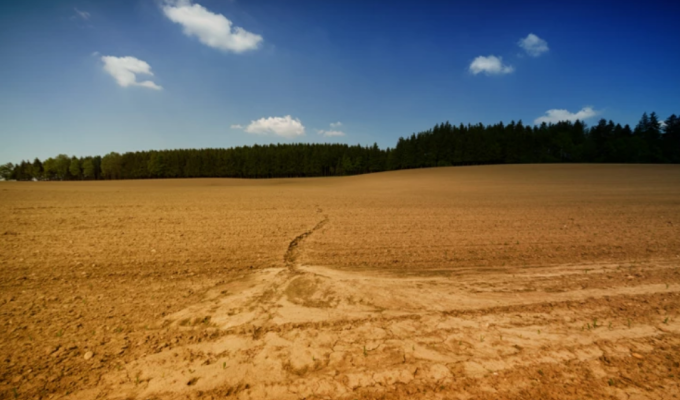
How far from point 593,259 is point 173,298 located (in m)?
10.5

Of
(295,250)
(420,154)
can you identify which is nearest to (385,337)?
(295,250)

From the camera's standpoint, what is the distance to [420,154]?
8231 centimetres

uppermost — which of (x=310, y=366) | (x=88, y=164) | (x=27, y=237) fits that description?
(x=88, y=164)

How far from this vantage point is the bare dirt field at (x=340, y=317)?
3391 mm

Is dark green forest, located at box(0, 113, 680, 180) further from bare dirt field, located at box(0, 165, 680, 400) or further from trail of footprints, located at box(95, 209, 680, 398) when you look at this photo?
trail of footprints, located at box(95, 209, 680, 398)

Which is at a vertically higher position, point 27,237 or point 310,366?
point 27,237

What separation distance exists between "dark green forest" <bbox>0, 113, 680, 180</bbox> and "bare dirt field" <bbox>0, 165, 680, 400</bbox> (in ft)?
242

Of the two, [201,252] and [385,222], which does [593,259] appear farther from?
[201,252]

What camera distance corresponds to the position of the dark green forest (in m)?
72.1

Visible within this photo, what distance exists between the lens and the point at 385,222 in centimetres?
1333

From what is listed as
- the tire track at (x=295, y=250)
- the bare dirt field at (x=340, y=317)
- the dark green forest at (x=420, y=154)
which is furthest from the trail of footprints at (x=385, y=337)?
the dark green forest at (x=420, y=154)

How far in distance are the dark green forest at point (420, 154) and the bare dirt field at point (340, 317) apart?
7388 centimetres

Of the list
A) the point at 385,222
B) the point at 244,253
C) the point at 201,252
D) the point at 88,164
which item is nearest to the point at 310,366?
the point at 244,253

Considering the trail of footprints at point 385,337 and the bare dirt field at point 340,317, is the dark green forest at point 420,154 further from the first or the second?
the trail of footprints at point 385,337
